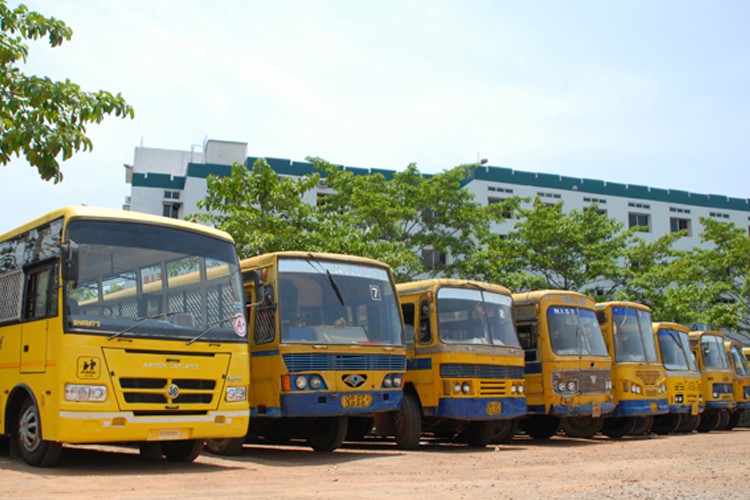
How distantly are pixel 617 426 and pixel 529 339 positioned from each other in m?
4.15

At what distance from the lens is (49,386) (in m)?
8.94

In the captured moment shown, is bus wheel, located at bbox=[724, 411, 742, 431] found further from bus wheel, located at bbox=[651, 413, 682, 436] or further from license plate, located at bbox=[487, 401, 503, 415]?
license plate, located at bbox=[487, 401, 503, 415]

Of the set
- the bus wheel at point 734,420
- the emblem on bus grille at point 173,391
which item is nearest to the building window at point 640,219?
the bus wheel at point 734,420

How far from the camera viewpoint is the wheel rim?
916 cm

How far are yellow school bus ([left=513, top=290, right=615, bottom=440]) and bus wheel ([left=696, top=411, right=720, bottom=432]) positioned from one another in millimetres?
7922

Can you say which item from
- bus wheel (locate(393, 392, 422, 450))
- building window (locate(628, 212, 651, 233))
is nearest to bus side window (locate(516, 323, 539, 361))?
bus wheel (locate(393, 392, 422, 450))

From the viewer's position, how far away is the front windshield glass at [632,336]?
1755 centimetres

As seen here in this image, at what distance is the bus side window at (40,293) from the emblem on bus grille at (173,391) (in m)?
1.48

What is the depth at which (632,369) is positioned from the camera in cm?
1731

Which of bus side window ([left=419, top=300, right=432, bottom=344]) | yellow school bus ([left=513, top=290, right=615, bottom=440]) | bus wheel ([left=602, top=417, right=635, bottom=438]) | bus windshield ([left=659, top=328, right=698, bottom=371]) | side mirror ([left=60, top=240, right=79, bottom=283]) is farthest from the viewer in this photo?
bus windshield ([left=659, top=328, right=698, bottom=371])

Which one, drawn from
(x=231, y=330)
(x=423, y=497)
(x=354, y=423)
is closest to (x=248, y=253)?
(x=354, y=423)

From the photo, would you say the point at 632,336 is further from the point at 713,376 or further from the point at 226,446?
the point at 226,446

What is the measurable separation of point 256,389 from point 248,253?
386 inches

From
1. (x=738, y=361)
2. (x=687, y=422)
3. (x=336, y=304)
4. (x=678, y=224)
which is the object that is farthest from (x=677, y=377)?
(x=678, y=224)
